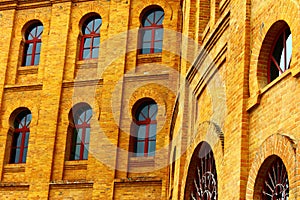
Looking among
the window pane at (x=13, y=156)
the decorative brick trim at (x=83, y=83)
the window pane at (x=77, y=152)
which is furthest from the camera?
the window pane at (x=13, y=156)

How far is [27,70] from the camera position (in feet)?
82.9

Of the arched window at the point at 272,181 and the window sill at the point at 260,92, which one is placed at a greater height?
the window sill at the point at 260,92

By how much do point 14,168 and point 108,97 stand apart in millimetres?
4353

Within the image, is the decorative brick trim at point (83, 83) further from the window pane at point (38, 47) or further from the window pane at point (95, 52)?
the window pane at point (38, 47)

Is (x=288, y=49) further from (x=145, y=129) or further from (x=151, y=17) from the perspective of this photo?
(x=151, y=17)

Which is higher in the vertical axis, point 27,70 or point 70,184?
point 27,70

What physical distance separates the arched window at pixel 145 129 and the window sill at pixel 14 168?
4384 mm

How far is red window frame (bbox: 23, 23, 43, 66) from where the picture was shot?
84.1 feet

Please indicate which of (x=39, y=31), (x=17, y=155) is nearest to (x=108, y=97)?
(x=17, y=155)

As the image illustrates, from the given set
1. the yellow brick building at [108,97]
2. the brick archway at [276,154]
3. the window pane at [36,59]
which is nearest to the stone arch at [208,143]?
the yellow brick building at [108,97]

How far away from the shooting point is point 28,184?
76.0 feet

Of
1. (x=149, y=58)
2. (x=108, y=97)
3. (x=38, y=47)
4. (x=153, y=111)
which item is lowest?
(x=153, y=111)

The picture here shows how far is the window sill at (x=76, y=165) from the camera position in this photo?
2284 centimetres

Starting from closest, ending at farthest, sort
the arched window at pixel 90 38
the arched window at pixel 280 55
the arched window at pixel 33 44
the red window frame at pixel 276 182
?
the red window frame at pixel 276 182 → the arched window at pixel 280 55 → the arched window at pixel 90 38 → the arched window at pixel 33 44
